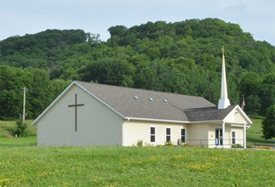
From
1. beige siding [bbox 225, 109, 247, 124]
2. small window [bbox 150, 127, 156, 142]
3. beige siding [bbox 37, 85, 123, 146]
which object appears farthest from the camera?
beige siding [bbox 225, 109, 247, 124]

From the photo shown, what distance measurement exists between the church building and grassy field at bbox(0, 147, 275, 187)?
12284mm

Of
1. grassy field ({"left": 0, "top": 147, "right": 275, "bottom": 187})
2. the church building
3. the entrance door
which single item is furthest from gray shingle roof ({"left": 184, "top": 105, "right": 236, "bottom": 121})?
grassy field ({"left": 0, "top": 147, "right": 275, "bottom": 187})

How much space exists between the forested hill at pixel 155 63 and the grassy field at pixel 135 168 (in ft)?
207

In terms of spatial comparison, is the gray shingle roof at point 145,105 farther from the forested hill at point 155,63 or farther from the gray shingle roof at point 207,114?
the forested hill at point 155,63

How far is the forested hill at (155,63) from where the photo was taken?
95.7 metres

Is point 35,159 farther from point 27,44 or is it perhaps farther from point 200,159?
point 27,44

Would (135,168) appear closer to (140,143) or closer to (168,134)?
(140,143)

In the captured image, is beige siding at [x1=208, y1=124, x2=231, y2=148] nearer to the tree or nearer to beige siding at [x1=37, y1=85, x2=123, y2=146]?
beige siding at [x1=37, y1=85, x2=123, y2=146]

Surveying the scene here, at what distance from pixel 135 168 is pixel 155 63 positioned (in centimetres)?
8421

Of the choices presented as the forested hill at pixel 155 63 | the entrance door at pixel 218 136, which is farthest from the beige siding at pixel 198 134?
the forested hill at pixel 155 63

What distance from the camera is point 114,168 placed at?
64.1 ft

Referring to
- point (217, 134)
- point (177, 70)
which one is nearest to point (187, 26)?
point (177, 70)

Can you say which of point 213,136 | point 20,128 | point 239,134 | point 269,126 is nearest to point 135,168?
point 213,136

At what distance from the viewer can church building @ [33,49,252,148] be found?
1427 inches
